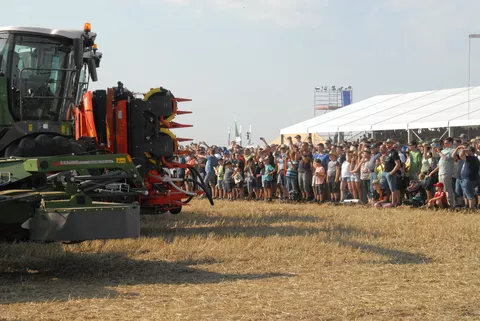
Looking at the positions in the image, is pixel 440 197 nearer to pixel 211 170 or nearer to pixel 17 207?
pixel 211 170

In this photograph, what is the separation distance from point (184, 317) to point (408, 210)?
11.3 m

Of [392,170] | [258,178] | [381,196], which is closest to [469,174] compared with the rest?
[392,170]

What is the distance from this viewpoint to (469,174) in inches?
651

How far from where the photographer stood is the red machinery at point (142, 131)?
13758 mm

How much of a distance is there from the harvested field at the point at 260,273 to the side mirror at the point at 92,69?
269 cm

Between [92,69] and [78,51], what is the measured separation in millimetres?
1049

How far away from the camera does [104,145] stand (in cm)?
1395

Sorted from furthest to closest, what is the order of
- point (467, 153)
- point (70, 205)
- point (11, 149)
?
1. point (467, 153)
2. point (11, 149)
3. point (70, 205)

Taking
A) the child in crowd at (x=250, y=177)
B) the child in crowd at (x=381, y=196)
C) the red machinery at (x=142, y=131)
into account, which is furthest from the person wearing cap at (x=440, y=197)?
the child in crowd at (x=250, y=177)

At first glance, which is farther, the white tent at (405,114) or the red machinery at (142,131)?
the white tent at (405,114)

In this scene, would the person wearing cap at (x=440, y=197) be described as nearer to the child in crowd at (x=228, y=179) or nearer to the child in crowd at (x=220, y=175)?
the child in crowd at (x=228, y=179)

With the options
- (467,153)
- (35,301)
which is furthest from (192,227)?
(35,301)

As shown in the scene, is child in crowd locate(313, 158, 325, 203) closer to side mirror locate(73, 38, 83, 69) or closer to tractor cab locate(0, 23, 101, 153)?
tractor cab locate(0, 23, 101, 153)

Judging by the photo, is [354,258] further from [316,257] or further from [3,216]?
[3,216]
